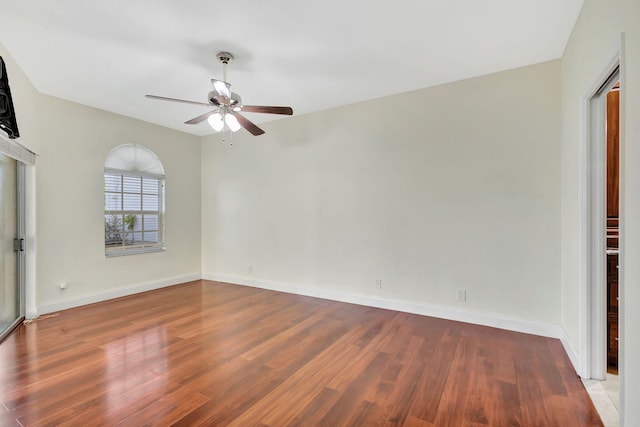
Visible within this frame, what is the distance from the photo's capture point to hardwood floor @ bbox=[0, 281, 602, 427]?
6.55ft

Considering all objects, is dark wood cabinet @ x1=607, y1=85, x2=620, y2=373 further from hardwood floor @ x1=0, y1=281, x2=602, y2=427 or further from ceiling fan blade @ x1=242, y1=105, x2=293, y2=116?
ceiling fan blade @ x1=242, y1=105, x2=293, y2=116

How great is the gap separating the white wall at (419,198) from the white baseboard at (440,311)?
0.06 metres

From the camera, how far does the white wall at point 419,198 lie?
10.7 feet

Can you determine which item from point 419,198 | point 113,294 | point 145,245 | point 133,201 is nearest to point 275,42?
point 419,198

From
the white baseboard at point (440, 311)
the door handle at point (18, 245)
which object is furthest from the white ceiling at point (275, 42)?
the white baseboard at point (440, 311)

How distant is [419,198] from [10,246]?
15.4 ft

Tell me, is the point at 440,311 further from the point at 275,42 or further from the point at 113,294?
the point at 113,294

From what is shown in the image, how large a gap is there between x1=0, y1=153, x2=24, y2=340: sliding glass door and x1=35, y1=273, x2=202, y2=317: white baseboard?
307 millimetres

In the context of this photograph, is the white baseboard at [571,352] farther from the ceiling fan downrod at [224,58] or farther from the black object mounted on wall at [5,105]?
the black object mounted on wall at [5,105]

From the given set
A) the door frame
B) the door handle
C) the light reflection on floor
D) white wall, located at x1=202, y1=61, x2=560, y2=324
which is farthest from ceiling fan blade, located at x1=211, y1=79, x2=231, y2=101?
the light reflection on floor

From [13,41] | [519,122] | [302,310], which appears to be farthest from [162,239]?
[519,122]

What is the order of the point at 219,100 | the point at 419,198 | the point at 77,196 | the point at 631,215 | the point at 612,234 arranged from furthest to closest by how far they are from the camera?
the point at 77,196
the point at 419,198
the point at 219,100
the point at 612,234
the point at 631,215

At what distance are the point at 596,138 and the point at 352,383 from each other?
101 inches

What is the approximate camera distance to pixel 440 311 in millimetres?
3750
